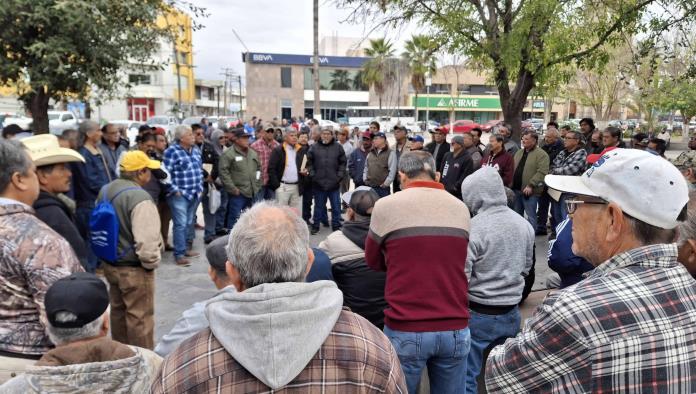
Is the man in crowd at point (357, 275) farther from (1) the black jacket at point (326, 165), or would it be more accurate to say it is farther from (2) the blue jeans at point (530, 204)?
(2) the blue jeans at point (530, 204)

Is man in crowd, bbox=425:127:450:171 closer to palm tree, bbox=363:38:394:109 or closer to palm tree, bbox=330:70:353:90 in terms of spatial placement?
palm tree, bbox=363:38:394:109

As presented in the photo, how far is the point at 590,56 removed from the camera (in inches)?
327

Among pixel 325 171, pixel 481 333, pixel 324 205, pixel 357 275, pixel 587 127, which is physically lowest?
pixel 324 205

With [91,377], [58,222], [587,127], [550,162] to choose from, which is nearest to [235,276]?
[91,377]

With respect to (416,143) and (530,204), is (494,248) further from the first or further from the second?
(416,143)

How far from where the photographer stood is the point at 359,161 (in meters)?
9.39

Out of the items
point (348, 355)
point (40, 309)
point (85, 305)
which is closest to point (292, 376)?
point (348, 355)

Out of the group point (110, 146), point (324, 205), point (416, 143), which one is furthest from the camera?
point (324, 205)

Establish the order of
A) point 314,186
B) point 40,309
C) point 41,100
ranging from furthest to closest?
point 314,186
point 41,100
point 40,309

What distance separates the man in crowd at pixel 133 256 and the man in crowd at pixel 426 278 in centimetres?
196

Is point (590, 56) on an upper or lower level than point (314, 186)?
upper

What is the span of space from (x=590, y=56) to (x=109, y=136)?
25.8ft

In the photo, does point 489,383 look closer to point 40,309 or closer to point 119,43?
point 40,309

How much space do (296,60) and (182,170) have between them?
4905 centimetres
